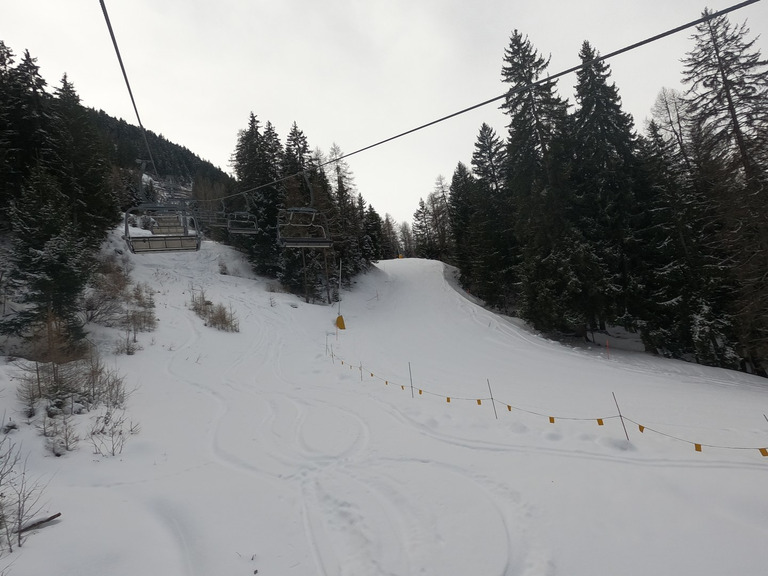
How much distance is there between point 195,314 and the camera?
19109 millimetres

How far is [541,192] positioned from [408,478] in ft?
59.6

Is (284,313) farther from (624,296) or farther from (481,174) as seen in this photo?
(481,174)

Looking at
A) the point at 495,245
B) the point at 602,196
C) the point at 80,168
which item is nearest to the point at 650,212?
the point at 602,196

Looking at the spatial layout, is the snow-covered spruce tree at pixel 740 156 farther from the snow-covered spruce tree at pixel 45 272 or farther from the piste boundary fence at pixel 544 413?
the snow-covered spruce tree at pixel 45 272

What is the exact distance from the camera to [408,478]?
559cm

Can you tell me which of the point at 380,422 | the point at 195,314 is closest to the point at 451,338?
the point at 380,422

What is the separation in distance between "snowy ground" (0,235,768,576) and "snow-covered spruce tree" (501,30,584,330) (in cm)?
625

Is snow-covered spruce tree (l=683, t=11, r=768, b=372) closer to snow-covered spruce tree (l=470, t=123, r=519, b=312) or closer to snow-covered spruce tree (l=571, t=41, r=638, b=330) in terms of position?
snow-covered spruce tree (l=571, t=41, r=638, b=330)

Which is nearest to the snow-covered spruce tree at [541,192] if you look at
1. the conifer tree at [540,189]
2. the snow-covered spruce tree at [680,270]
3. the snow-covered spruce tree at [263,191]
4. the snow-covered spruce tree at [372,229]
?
the conifer tree at [540,189]

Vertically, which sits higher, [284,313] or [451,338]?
[284,313]

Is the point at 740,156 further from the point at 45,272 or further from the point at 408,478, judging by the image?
the point at 45,272

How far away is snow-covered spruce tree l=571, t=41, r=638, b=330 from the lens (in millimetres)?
17438

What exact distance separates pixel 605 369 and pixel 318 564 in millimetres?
13647

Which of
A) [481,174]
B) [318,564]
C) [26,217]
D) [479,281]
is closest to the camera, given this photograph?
[318,564]
